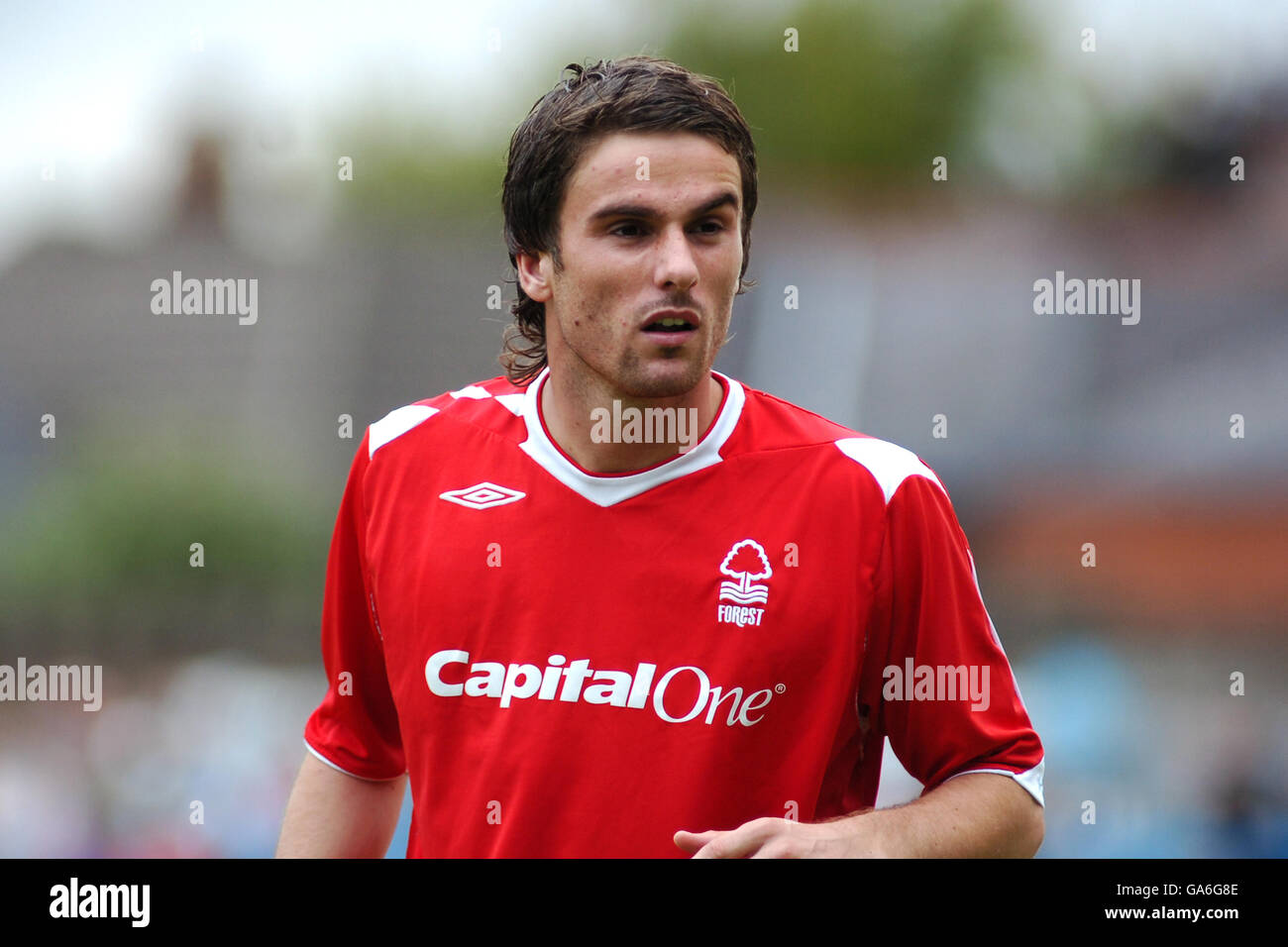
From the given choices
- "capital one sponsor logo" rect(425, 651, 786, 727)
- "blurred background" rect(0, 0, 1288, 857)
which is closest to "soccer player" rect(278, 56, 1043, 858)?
"capital one sponsor logo" rect(425, 651, 786, 727)

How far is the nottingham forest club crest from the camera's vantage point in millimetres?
2166

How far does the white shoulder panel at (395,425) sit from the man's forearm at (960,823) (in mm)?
1204

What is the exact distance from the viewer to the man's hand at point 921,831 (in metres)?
1.85

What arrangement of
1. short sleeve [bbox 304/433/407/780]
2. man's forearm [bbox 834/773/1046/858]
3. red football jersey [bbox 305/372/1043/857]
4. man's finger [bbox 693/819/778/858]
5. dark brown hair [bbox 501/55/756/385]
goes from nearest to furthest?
man's finger [bbox 693/819/778/858] < man's forearm [bbox 834/773/1046/858] < red football jersey [bbox 305/372/1043/857] < dark brown hair [bbox 501/55/756/385] < short sleeve [bbox 304/433/407/780]

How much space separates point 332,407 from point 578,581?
618 cm

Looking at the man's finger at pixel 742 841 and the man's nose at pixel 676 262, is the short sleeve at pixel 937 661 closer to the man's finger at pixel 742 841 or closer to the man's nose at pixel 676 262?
the man's finger at pixel 742 841

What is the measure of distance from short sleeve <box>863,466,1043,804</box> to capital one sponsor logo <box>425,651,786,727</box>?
239mm

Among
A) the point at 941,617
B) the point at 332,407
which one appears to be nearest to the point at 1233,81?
the point at 332,407

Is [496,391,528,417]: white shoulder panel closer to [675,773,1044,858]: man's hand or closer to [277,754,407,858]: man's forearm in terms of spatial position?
[277,754,407,858]: man's forearm

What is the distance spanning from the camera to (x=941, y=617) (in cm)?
215

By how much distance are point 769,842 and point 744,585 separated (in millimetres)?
502

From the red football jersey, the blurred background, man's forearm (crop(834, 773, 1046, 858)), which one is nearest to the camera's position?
man's forearm (crop(834, 773, 1046, 858))

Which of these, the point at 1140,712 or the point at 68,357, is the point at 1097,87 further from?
the point at 68,357

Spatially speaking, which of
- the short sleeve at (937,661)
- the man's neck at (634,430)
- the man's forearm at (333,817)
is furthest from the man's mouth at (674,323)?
the man's forearm at (333,817)
